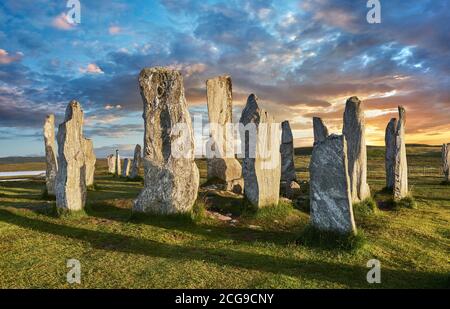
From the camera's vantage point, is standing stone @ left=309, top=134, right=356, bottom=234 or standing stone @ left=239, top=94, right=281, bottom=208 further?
standing stone @ left=239, top=94, right=281, bottom=208

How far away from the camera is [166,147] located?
1584 cm

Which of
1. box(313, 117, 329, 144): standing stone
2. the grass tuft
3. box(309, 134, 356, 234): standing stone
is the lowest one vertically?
the grass tuft

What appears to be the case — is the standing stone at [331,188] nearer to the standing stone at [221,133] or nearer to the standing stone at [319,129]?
the standing stone at [319,129]

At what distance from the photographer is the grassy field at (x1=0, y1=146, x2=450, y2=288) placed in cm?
984

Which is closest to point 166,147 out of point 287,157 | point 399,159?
point 287,157

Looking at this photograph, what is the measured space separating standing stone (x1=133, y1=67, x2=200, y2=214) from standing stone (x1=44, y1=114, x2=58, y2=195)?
8566 millimetres

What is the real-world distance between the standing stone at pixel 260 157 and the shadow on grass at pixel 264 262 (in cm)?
460

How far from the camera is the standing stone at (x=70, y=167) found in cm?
1609

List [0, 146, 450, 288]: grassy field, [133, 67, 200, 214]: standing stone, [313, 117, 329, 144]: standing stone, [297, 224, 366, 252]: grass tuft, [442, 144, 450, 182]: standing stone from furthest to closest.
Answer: [442, 144, 450, 182]: standing stone, [313, 117, 329, 144]: standing stone, [133, 67, 200, 214]: standing stone, [297, 224, 366, 252]: grass tuft, [0, 146, 450, 288]: grassy field

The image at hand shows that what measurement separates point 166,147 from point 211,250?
17.1ft

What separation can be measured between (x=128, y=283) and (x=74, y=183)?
313 inches

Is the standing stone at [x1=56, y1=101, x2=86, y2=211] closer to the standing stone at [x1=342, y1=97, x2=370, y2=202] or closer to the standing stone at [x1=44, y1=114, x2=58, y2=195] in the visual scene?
the standing stone at [x1=44, y1=114, x2=58, y2=195]

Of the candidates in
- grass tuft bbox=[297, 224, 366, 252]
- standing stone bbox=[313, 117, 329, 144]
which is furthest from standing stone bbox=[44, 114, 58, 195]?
grass tuft bbox=[297, 224, 366, 252]
